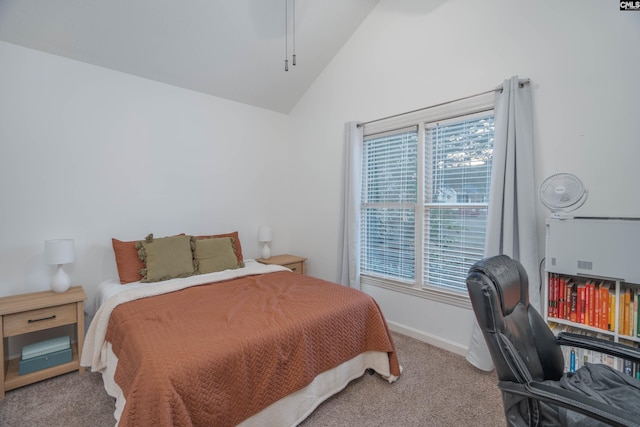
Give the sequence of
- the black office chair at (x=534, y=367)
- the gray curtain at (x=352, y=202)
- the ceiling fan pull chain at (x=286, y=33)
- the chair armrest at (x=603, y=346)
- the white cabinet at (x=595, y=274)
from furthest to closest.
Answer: the gray curtain at (x=352, y=202)
the ceiling fan pull chain at (x=286, y=33)
the white cabinet at (x=595, y=274)
the chair armrest at (x=603, y=346)
the black office chair at (x=534, y=367)

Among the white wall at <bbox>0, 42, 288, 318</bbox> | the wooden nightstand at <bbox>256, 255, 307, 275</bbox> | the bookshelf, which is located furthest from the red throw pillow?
the bookshelf

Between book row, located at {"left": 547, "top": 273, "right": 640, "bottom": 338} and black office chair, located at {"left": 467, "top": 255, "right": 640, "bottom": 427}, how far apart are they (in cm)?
42

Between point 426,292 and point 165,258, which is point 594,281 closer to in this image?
point 426,292

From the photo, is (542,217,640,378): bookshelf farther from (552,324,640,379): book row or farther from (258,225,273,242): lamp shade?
(258,225,273,242): lamp shade

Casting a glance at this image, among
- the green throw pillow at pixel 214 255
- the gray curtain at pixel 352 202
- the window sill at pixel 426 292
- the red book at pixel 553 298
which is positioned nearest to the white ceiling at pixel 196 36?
the gray curtain at pixel 352 202

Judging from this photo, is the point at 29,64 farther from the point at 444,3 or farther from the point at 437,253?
the point at 437,253

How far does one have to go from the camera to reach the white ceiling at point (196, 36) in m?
2.28

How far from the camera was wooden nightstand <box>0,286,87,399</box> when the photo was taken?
197 cm

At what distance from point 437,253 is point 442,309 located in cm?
51

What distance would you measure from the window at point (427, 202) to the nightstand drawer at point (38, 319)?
2628 millimetres

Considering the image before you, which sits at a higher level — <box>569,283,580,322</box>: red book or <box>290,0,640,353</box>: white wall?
<box>290,0,640,353</box>: white wall

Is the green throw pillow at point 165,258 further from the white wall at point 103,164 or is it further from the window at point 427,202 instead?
the window at point 427,202

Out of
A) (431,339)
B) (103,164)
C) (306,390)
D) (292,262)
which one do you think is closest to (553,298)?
(431,339)

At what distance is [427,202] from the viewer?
9.12 feet
